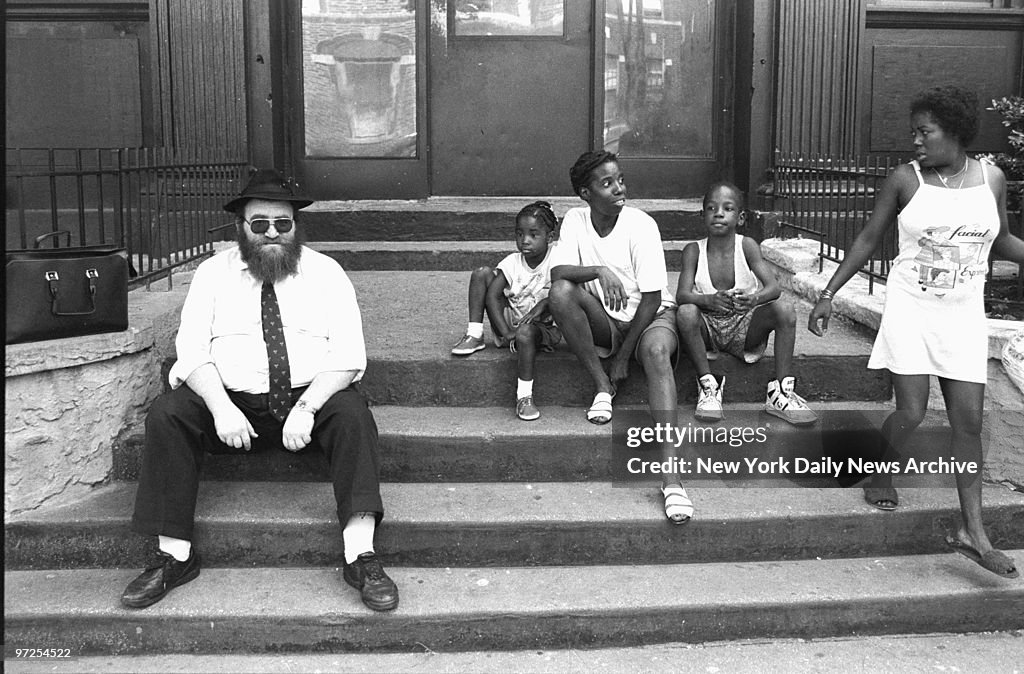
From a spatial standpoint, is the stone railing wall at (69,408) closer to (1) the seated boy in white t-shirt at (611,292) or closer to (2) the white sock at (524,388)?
(2) the white sock at (524,388)

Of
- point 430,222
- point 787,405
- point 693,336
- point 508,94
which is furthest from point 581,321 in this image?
point 508,94

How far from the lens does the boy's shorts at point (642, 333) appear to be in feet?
15.1

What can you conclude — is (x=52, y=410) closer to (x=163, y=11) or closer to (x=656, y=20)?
(x=163, y=11)

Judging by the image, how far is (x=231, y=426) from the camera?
383 cm

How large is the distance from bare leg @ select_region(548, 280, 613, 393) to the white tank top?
54 centimetres

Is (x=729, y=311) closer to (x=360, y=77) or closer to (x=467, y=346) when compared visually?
(x=467, y=346)

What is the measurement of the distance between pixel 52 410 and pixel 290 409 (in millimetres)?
1080

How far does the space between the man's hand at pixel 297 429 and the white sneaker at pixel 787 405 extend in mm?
2186

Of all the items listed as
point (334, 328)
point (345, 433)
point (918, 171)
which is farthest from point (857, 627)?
point (334, 328)

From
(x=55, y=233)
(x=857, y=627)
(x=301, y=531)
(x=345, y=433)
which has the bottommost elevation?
(x=857, y=627)

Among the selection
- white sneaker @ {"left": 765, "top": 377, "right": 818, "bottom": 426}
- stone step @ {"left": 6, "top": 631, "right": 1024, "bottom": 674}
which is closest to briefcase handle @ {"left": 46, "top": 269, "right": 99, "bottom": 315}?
stone step @ {"left": 6, "top": 631, "right": 1024, "bottom": 674}

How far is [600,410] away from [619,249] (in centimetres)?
79

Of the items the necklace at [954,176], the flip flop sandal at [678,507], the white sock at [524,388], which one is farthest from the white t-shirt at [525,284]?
the necklace at [954,176]

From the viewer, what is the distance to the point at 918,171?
13.3ft
